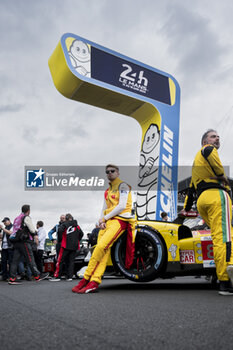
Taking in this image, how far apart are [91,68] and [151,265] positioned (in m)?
11.0

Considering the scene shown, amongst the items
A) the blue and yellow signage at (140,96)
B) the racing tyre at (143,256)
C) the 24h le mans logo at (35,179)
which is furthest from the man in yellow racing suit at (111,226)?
the 24h le mans logo at (35,179)

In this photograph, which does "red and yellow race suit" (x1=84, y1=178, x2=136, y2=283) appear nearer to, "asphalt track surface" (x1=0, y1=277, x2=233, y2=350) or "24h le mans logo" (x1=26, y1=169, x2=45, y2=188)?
"asphalt track surface" (x1=0, y1=277, x2=233, y2=350)

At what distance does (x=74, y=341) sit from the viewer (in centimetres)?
167

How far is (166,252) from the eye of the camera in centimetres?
428

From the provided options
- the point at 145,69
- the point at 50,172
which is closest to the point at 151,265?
the point at 50,172

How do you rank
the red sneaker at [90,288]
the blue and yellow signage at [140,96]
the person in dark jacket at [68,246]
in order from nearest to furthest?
the red sneaker at [90,288]
the person in dark jacket at [68,246]
the blue and yellow signage at [140,96]

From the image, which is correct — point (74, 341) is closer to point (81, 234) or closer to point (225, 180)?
point (225, 180)

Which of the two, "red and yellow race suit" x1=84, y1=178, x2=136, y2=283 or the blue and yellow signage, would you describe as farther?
the blue and yellow signage

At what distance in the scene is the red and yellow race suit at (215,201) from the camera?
3596mm

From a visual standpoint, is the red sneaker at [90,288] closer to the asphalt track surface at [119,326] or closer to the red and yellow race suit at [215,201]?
the asphalt track surface at [119,326]

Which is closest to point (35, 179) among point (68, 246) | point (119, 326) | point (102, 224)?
point (68, 246)

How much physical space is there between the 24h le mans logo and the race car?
8901 millimetres

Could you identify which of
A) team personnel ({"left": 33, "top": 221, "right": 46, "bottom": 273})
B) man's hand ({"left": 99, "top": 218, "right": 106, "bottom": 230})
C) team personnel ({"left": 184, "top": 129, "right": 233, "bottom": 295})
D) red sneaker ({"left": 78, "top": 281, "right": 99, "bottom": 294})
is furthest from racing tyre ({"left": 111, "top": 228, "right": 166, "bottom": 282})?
team personnel ({"left": 33, "top": 221, "right": 46, "bottom": 273})

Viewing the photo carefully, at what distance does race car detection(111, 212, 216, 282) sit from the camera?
4.18m
